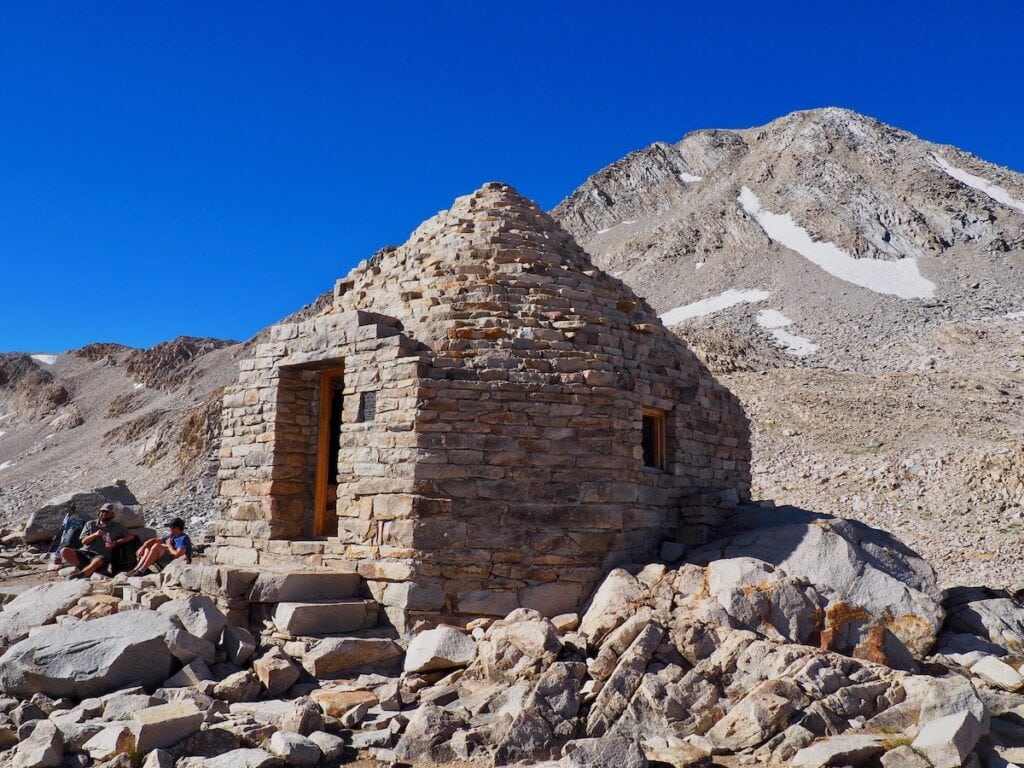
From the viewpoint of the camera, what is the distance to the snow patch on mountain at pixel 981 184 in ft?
235

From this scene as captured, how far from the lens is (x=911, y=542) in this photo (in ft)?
61.8

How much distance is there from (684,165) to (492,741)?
99.7 meters

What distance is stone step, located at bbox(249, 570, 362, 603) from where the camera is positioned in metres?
8.14

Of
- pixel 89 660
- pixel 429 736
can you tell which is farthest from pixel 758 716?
pixel 89 660

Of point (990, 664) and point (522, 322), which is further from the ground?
point (522, 322)

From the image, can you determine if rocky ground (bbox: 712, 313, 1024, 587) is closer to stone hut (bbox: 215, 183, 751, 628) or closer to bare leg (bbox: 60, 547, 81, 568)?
stone hut (bbox: 215, 183, 751, 628)

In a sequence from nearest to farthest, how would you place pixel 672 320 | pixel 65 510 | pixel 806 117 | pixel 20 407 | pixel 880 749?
pixel 880 749, pixel 65 510, pixel 672 320, pixel 20 407, pixel 806 117

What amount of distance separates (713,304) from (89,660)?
54.5 metres

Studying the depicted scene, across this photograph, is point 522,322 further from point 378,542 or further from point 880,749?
point 880,749

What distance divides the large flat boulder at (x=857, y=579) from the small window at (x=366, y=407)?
3968 mm

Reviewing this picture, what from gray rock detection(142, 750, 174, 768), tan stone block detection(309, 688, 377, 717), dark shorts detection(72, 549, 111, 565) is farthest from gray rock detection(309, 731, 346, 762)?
dark shorts detection(72, 549, 111, 565)

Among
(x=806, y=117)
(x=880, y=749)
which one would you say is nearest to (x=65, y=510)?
(x=880, y=749)

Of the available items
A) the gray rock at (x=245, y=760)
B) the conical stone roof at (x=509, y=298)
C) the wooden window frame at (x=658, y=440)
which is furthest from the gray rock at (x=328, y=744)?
the wooden window frame at (x=658, y=440)

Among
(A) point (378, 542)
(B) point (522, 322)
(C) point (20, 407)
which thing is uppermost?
(C) point (20, 407)
